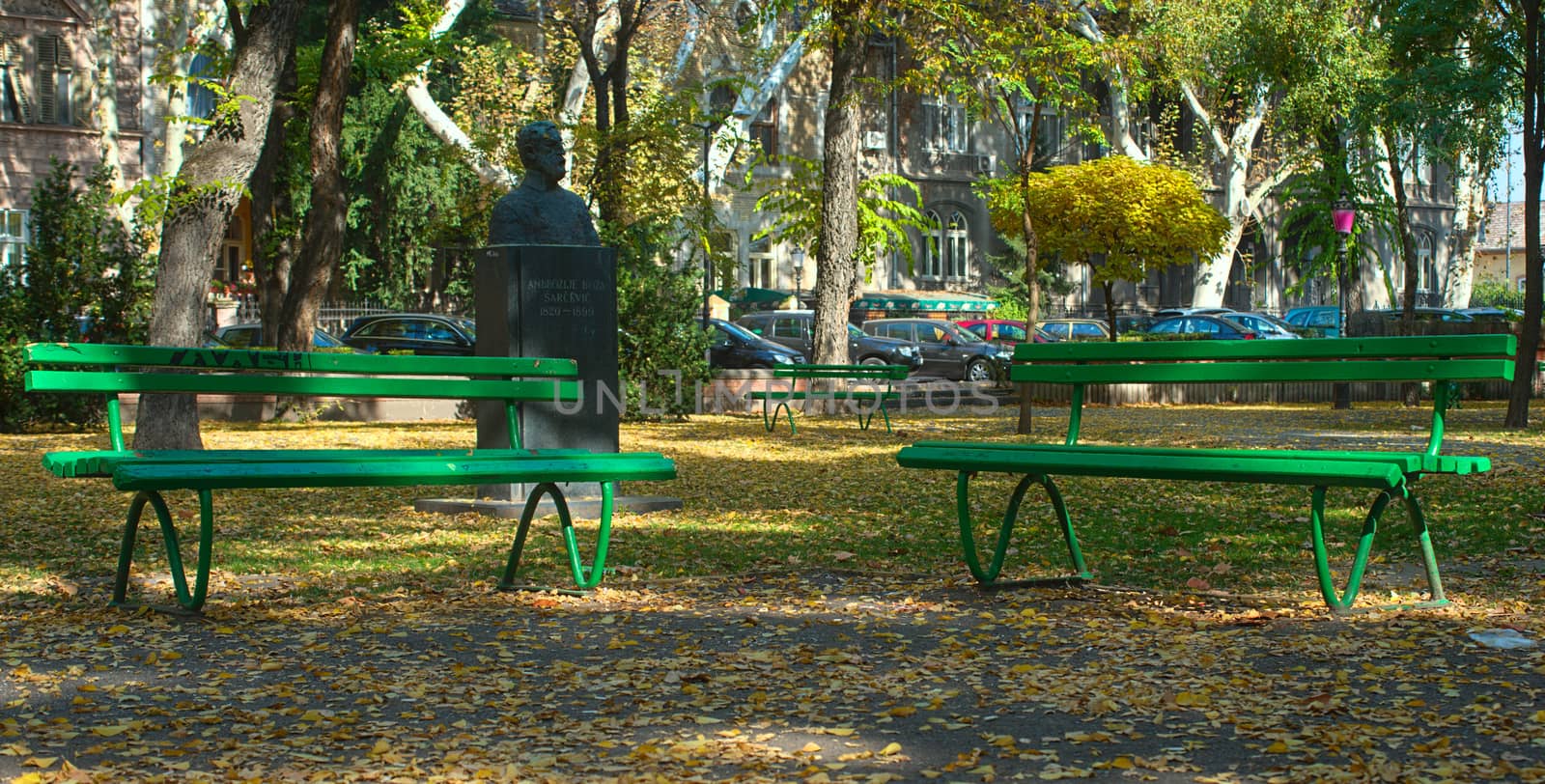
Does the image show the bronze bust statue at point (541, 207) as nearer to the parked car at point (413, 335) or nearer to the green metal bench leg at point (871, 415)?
the green metal bench leg at point (871, 415)

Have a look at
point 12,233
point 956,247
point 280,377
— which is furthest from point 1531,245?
point 956,247

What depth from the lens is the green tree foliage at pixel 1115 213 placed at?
27625mm

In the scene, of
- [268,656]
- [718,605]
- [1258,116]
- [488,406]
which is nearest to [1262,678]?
[718,605]

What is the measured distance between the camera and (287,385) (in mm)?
7543

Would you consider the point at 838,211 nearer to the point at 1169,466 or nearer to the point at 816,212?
the point at 816,212

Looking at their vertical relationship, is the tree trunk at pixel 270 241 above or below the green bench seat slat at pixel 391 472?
above

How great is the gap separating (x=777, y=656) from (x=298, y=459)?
7.03ft

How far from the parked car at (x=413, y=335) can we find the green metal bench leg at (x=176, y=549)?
20129 millimetres

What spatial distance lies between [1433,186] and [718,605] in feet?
207

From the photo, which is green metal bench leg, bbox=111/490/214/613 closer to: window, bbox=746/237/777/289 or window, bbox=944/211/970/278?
window, bbox=746/237/777/289

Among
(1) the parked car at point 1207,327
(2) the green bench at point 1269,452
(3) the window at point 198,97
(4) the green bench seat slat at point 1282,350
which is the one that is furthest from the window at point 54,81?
(2) the green bench at point 1269,452

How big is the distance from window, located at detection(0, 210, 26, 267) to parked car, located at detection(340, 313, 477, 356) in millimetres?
13983

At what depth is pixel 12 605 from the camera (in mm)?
6719

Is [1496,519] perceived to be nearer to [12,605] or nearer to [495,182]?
[12,605]
